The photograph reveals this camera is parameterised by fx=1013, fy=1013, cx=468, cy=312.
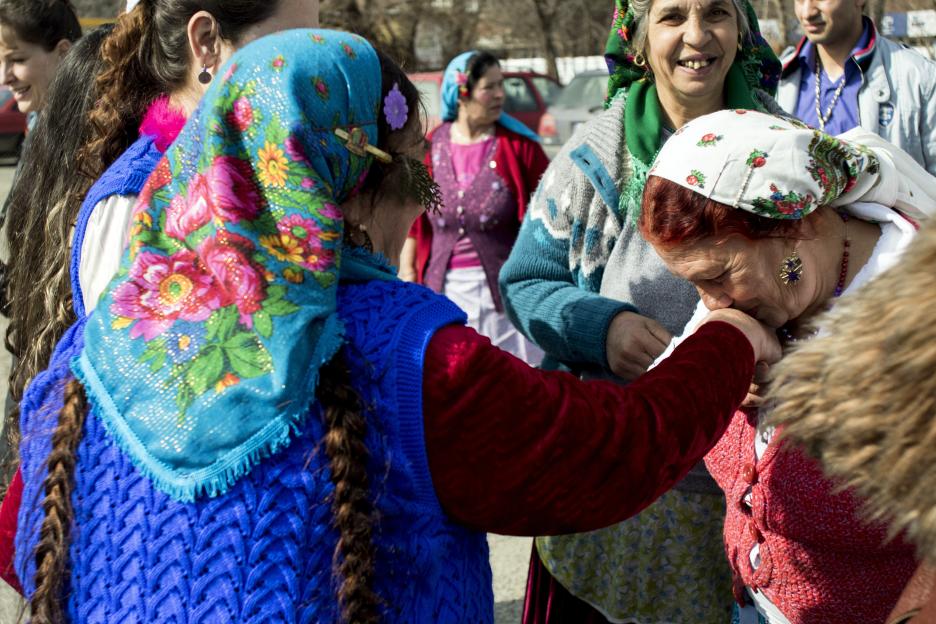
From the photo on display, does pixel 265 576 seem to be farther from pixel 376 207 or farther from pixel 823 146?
pixel 823 146

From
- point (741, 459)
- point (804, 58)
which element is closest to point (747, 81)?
point (741, 459)

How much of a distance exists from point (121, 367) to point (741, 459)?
1.17m

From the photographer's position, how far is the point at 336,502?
140 centimetres

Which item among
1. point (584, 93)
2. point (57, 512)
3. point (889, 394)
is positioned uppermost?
point (889, 394)

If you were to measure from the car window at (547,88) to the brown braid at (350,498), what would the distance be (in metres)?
16.8

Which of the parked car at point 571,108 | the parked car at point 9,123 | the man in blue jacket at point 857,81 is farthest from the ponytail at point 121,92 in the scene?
the parked car at point 9,123

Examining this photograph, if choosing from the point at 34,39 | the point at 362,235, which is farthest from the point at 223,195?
the point at 34,39

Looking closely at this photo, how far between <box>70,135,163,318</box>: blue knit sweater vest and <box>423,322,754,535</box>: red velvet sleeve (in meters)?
0.83

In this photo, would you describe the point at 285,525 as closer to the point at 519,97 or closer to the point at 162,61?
the point at 162,61

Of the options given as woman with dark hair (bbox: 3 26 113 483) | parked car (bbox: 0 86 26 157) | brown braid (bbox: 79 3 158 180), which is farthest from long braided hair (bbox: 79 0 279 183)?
parked car (bbox: 0 86 26 157)

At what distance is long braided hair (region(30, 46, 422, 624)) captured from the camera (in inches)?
54.9

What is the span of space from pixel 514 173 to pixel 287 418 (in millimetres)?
3898

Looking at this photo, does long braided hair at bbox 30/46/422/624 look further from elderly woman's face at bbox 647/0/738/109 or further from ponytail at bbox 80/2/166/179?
elderly woman's face at bbox 647/0/738/109

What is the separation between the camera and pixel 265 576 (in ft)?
4.62
